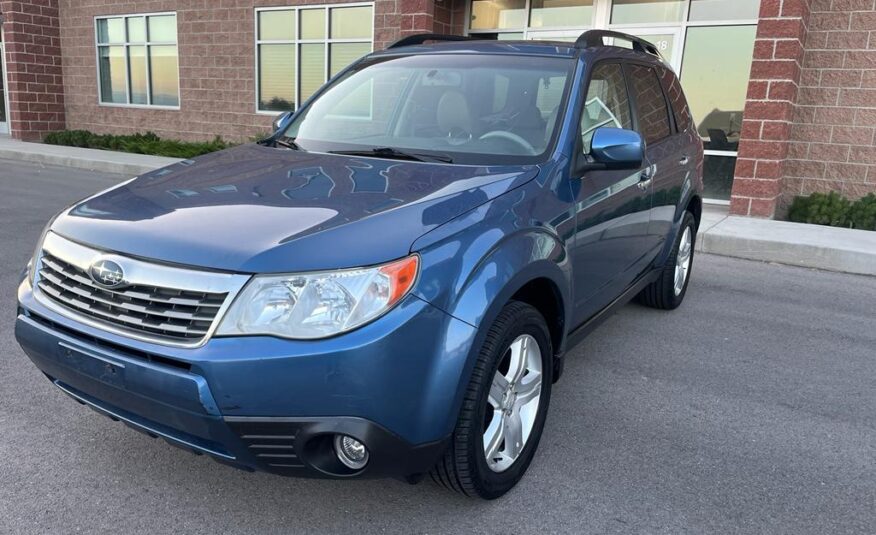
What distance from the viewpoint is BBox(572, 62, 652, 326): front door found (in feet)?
10.7

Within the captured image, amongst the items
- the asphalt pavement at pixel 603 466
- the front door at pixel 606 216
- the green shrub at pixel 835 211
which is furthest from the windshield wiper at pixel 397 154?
the green shrub at pixel 835 211

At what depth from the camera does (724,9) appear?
32.4 ft

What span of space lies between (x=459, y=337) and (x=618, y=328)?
2.96 m

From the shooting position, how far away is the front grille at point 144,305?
2.13m

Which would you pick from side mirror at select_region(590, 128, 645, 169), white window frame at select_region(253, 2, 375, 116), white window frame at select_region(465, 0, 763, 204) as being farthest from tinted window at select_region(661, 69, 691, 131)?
white window frame at select_region(253, 2, 375, 116)

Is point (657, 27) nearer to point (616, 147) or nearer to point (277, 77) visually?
point (277, 77)

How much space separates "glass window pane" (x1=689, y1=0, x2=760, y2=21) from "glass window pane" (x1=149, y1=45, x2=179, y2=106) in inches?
437

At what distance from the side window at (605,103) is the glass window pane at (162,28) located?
14015 millimetres

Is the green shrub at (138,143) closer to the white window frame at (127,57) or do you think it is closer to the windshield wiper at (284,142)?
the white window frame at (127,57)

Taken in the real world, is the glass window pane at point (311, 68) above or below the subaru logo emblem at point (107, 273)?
above

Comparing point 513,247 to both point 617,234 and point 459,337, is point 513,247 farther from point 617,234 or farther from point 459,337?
point 617,234

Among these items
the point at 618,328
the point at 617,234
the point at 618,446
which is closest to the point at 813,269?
the point at 618,328

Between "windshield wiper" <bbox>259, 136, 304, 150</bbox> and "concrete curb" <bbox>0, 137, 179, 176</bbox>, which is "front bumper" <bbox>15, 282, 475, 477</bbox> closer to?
"windshield wiper" <bbox>259, 136, 304, 150</bbox>

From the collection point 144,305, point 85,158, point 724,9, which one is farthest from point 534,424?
point 85,158
